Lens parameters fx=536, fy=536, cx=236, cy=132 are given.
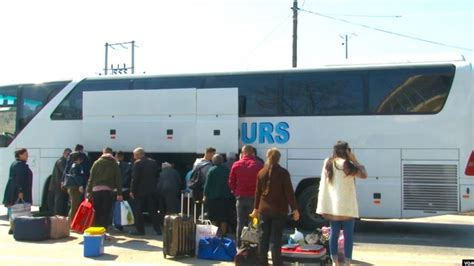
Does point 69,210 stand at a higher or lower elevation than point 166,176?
lower

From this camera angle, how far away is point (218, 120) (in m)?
11.8

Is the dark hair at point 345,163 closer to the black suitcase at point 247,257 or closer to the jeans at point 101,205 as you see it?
the black suitcase at point 247,257

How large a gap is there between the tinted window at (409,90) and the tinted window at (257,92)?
6.61 ft

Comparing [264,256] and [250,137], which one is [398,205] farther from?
[264,256]

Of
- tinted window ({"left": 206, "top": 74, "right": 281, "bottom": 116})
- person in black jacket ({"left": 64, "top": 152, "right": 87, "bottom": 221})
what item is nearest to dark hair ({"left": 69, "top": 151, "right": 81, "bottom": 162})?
person in black jacket ({"left": 64, "top": 152, "right": 87, "bottom": 221})

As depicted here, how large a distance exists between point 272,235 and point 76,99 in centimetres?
743

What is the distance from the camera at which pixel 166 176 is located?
36.0ft

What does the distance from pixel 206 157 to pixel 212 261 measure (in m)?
2.86

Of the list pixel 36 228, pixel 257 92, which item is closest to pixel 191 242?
pixel 36 228

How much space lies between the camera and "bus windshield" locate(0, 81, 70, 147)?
43.2ft

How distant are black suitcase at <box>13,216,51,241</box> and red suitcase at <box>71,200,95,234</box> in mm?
495

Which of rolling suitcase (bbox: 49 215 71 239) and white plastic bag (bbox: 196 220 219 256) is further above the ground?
white plastic bag (bbox: 196 220 219 256)

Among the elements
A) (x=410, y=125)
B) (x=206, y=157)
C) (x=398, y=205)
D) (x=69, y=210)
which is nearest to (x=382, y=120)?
(x=410, y=125)

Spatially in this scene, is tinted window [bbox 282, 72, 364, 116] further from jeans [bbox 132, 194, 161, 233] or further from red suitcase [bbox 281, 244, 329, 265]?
red suitcase [bbox 281, 244, 329, 265]
